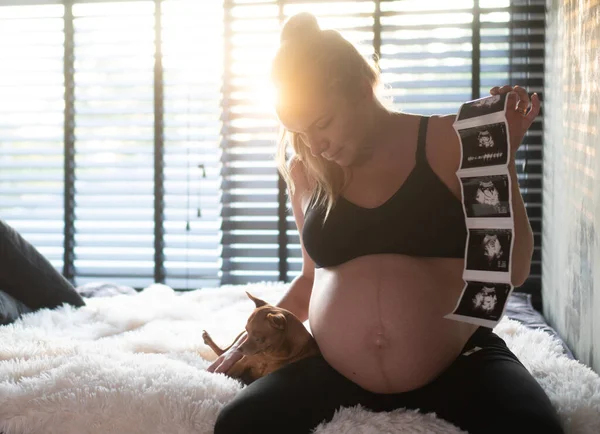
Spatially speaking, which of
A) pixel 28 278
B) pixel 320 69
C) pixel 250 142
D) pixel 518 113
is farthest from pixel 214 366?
pixel 250 142

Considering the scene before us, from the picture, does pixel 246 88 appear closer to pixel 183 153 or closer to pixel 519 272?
pixel 183 153

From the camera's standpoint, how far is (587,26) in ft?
7.19

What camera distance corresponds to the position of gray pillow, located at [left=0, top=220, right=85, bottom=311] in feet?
8.79

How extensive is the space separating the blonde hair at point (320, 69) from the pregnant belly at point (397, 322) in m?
0.21

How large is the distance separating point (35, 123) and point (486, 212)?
374cm

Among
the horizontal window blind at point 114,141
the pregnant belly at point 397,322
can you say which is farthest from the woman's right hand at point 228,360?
the horizontal window blind at point 114,141

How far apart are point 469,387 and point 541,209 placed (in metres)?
2.55

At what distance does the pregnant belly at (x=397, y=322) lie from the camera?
1.42 m

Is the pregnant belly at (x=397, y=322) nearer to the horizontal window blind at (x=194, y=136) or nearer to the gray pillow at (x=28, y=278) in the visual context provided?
the gray pillow at (x=28, y=278)

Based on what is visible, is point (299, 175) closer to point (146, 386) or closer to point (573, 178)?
point (146, 386)

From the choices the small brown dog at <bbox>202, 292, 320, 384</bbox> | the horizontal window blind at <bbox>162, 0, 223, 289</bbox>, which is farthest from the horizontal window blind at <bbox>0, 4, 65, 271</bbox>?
the small brown dog at <bbox>202, 292, 320, 384</bbox>

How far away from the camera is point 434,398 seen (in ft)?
4.71

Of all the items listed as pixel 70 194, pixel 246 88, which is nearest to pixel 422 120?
pixel 246 88

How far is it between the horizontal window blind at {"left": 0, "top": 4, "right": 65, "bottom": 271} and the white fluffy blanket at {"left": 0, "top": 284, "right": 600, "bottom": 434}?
7.05 feet
